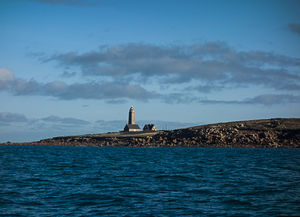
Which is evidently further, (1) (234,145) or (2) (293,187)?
(1) (234,145)

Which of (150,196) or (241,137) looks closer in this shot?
(150,196)

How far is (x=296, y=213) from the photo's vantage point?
62.2ft

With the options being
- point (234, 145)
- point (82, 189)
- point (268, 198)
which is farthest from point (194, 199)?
point (234, 145)

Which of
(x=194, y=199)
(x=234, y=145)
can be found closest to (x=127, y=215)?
(x=194, y=199)

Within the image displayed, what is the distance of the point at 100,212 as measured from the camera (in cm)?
1975

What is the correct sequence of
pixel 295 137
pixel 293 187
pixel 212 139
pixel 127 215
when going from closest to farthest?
pixel 127 215 < pixel 293 187 < pixel 295 137 < pixel 212 139

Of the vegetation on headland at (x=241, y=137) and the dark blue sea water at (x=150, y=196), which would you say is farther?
the vegetation on headland at (x=241, y=137)

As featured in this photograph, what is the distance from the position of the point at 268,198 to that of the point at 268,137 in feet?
412

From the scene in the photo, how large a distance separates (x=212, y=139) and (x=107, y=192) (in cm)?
12680

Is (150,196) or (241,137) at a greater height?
(241,137)

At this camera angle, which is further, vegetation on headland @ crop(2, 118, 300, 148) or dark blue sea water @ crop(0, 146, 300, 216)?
vegetation on headland @ crop(2, 118, 300, 148)

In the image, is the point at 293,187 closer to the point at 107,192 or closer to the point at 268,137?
the point at 107,192

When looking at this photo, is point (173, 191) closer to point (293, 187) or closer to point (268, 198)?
point (268, 198)

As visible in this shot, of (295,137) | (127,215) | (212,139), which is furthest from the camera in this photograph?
(212,139)
